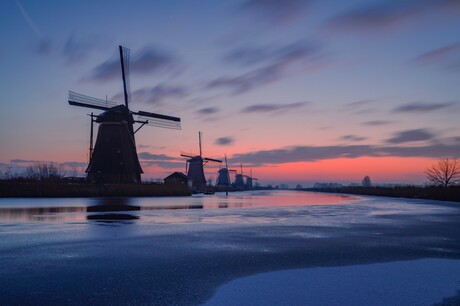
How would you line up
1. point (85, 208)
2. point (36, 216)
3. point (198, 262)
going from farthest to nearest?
point (85, 208) → point (36, 216) → point (198, 262)

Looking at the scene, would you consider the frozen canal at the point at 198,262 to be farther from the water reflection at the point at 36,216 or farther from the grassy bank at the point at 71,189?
the grassy bank at the point at 71,189

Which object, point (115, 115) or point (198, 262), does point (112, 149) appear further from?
point (198, 262)

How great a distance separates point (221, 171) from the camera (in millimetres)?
123625

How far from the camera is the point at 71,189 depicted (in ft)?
115

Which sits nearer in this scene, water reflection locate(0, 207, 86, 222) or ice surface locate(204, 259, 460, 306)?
ice surface locate(204, 259, 460, 306)

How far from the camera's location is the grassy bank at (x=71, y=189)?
32250 millimetres

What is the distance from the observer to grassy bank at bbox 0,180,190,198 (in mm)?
32250

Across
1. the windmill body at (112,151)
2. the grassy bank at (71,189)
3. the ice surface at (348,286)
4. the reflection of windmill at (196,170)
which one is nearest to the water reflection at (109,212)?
the ice surface at (348,286)

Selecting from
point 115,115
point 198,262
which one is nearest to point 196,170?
point 115,115

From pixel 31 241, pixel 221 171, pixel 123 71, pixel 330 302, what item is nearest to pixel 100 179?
pixel 123 71

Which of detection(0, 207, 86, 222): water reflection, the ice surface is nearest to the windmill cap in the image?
detection(0, 207, 86, 222): water reflection

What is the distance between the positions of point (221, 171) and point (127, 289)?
118524 mm

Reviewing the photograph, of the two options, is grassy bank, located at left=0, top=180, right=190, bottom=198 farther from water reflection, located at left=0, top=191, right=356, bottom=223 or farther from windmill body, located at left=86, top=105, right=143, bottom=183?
water reflection, located at left=0, top=191, right=356, bottom=223

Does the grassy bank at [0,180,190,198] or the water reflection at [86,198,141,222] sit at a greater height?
the grassy bank at [0,180,190,198]
